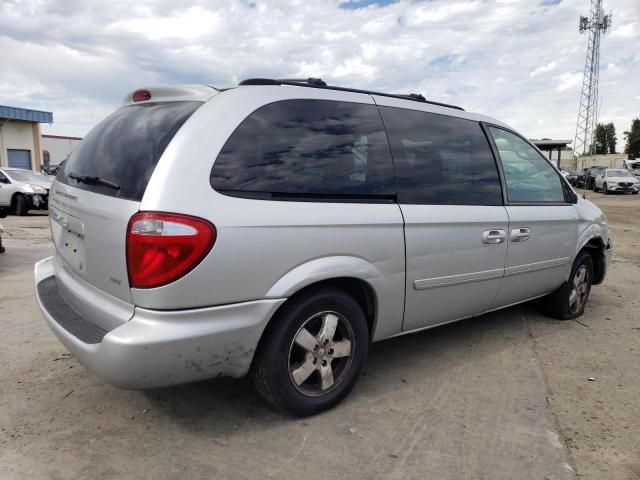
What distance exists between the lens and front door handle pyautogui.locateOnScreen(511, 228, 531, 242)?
3.92 metres

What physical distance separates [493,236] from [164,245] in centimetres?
239

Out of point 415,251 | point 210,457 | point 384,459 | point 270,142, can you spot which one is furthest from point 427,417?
point 270,142

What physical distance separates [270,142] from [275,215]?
15.9 inches

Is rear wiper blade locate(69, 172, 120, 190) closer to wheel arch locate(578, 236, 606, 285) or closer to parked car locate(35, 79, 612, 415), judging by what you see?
parked car locate(35, 79, 612, 415)

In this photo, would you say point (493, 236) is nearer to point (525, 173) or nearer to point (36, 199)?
point (525, 173)

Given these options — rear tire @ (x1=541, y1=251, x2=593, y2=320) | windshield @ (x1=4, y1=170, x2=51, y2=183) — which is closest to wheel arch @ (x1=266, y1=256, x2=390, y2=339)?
rear tire @ (x1=541, y1=251, x2=593, y2=320)

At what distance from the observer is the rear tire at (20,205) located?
1376 cm

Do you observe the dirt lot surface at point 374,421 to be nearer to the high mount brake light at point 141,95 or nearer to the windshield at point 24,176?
the high mount brake light at point 141,95

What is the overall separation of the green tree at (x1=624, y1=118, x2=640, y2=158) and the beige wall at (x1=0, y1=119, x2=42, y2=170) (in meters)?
90.2

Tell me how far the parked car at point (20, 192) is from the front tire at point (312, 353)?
1293 centimetres

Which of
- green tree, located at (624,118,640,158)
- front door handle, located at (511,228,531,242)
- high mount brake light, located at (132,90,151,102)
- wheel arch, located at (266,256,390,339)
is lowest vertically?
wheel arch, located at (266,256,390,339)

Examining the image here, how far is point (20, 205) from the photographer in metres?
13.8

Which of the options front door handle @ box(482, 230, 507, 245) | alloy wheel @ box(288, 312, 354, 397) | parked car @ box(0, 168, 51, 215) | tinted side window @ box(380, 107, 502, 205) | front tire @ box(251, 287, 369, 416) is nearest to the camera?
front tire @ box(251, 287, 369, 416)

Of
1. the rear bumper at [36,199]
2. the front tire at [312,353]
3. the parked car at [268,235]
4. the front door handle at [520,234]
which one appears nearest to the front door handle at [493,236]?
the parked car at [268,235]
